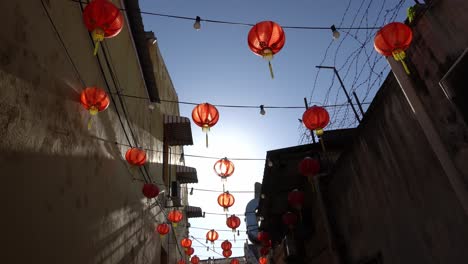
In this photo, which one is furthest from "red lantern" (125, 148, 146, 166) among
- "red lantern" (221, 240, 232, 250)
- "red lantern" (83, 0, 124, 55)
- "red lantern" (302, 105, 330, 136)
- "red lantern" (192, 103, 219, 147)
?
"red lantern" (221, 240, 232, 250)

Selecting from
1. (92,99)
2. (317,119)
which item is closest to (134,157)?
(92,99)

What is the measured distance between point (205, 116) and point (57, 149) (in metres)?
3.23

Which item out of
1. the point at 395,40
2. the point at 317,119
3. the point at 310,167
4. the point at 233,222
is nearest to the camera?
the point at 395,40

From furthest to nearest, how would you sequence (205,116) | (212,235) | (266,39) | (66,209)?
(212,235)
(205,116)
(266,39)
(66,209)

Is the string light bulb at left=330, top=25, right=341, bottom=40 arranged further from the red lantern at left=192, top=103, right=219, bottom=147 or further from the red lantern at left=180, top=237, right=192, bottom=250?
the red lantern at left=180, top=237, right=192, bottom=250

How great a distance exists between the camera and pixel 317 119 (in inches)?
273

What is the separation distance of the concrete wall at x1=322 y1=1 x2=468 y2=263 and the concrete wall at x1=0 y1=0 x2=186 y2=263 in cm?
505

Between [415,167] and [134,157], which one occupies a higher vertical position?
[134,157]

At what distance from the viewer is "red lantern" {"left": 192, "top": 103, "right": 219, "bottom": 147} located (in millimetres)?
6801

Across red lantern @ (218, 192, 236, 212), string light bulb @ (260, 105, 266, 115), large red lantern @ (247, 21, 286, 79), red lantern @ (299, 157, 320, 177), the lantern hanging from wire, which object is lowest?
red lantern @ (218, 192, 236, 212)

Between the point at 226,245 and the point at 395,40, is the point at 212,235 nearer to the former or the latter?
the point at 226,245

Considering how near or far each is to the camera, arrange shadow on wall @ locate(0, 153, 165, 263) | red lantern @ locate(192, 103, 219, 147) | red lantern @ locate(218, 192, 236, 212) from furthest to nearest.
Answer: red lantern @ locate(218, 192, 236, 212)
red lantern @ locate(192, 103, 219, 147)
shadow on wall @ locate(0, 153, 165, 263)

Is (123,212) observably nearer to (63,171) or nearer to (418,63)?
(63,171)

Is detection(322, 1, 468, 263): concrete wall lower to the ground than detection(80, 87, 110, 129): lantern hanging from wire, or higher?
lower
